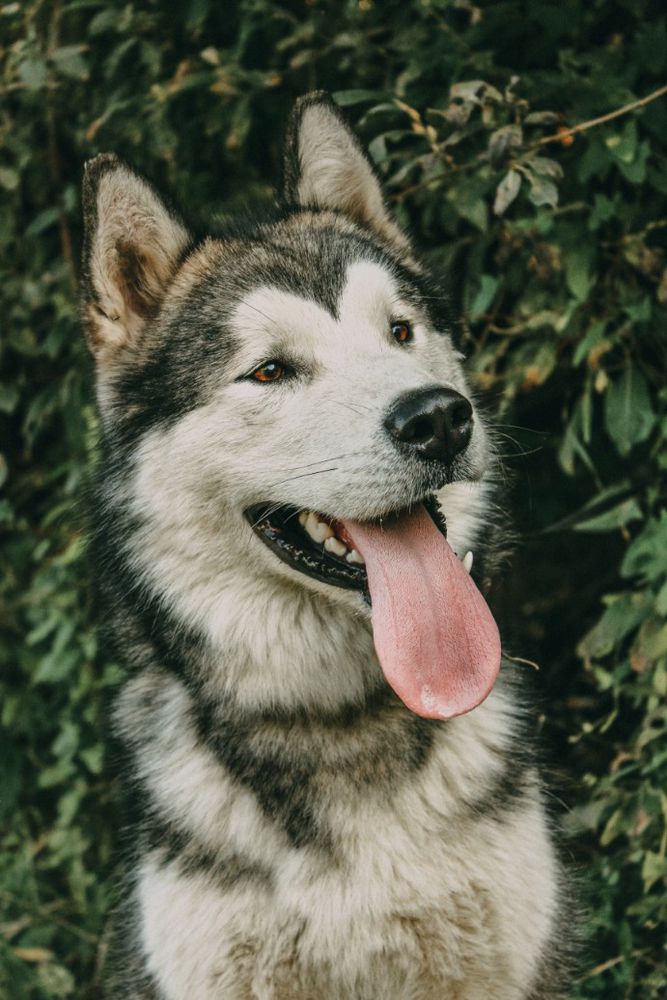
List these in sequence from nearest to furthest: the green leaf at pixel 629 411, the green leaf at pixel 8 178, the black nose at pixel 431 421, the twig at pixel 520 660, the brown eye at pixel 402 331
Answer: the black nose at pixel 431 421
the brown eye at pixel 402 331
the twig at pixel 520 660
the green leaf at pixel 629 411
the green leaf at pixel 8 178

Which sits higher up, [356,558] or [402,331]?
[402,331]

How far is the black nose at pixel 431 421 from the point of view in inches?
86.8

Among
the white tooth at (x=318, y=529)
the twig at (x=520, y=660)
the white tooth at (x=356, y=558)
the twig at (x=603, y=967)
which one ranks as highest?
the white tooth at (x=318, y=529)

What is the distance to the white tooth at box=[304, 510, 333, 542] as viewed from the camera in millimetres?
2451

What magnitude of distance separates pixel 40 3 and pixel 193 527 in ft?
7.11

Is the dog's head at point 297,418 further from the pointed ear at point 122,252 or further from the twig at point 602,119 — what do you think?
the twig at point 602,119

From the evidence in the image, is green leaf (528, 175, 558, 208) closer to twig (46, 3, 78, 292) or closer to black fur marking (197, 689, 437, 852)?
black fur marking (197, 689, 437, 852)

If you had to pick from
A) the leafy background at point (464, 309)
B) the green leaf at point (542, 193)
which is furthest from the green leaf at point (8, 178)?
the green leaf at point (542, 193)

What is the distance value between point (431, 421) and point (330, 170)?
1026 millimetres

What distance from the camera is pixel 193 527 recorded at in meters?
2.48

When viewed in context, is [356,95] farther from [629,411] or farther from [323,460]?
[323,460]

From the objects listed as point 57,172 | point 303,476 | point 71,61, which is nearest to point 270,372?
point 303,476

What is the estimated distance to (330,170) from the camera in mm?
2936

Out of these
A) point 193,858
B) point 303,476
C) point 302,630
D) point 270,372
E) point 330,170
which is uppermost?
point 330,170
